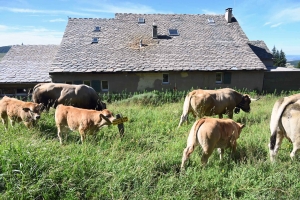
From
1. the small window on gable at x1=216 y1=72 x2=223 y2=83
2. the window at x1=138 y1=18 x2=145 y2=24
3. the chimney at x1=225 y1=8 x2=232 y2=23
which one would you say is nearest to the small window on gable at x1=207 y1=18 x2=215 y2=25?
the chimney at x1=225 y1=8 x2=232 y2=23

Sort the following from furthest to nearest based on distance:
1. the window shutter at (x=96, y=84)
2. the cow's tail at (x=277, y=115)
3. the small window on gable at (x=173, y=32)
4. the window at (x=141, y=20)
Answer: the window at (x=141, y=20) < the small window on gable at (x=173, y=32) < the window shutter at (x=96, y=84) < the cow's tail at (x=277, y=115)

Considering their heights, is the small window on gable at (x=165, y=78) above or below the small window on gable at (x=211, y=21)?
below

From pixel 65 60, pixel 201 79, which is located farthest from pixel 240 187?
pixel 65 60

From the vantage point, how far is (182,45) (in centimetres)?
1873

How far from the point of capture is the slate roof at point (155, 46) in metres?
16.2

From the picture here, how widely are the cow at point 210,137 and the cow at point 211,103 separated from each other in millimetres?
2630

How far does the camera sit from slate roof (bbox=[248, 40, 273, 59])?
82.8ft

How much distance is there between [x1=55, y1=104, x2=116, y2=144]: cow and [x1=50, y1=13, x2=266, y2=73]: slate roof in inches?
396

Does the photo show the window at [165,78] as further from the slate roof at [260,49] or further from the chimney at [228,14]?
the slate roof at [260,49]

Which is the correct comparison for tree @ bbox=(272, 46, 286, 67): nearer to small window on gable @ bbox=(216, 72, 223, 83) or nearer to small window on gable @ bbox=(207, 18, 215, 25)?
small window on gable @ bbox=(207, 18, 215, 25)

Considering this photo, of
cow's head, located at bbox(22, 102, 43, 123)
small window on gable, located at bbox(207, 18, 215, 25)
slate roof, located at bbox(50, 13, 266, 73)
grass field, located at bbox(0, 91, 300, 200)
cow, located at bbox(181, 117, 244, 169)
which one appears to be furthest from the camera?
small window on gable, located at bbox(207, 18, 215, 25)

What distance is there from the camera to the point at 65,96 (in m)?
9.66

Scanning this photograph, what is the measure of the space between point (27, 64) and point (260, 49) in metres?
24.5

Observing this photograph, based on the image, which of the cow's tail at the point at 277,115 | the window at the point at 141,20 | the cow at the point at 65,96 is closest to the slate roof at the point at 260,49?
the window at the point at 141,20
